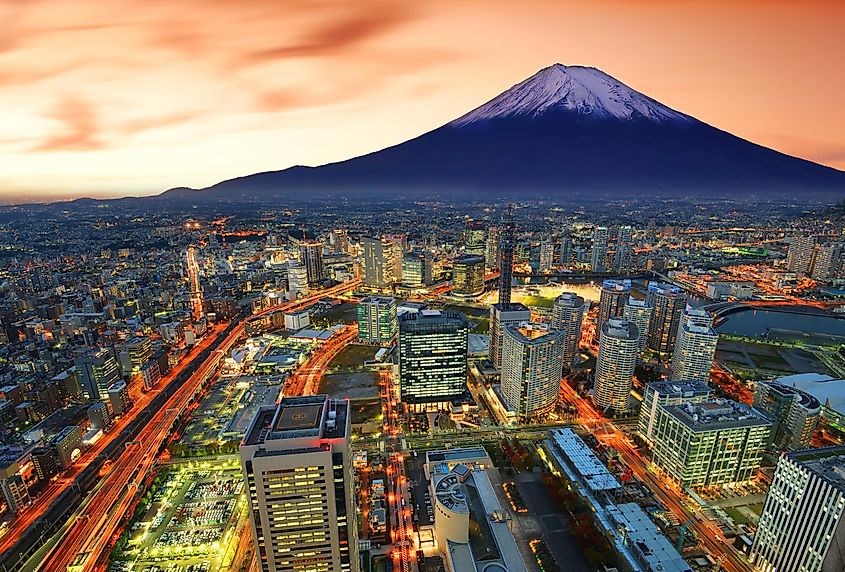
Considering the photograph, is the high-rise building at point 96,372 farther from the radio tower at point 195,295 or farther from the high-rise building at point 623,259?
the high-rise building at point 623,259

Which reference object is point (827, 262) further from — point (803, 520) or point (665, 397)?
point (803, 520)

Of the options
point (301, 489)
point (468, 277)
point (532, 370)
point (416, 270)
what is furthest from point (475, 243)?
point (301, 489)

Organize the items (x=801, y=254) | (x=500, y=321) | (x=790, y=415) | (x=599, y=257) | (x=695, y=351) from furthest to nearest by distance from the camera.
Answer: (x=599, y=257), (x=801, y=254), (x=500, y=321), (x=695, y=351), (x=790, y=415)

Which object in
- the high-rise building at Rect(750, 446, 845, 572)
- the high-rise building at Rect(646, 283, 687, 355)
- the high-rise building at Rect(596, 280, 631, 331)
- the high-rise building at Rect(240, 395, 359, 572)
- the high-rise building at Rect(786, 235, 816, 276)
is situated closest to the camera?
the high-rise building at Rect(240, 395, 359, 572)

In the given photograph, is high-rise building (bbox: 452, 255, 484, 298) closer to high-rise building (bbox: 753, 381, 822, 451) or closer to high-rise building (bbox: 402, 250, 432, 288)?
high-rise building (bbox: 402, 250, 432, 288)

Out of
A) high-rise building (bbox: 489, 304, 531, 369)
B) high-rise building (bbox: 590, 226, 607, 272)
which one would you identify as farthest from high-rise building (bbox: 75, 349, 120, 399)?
high-rise building (bbox: 590, 226, 607, 272)

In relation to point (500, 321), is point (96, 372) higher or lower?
lower

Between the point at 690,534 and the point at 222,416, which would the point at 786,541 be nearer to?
the point at 690,534
